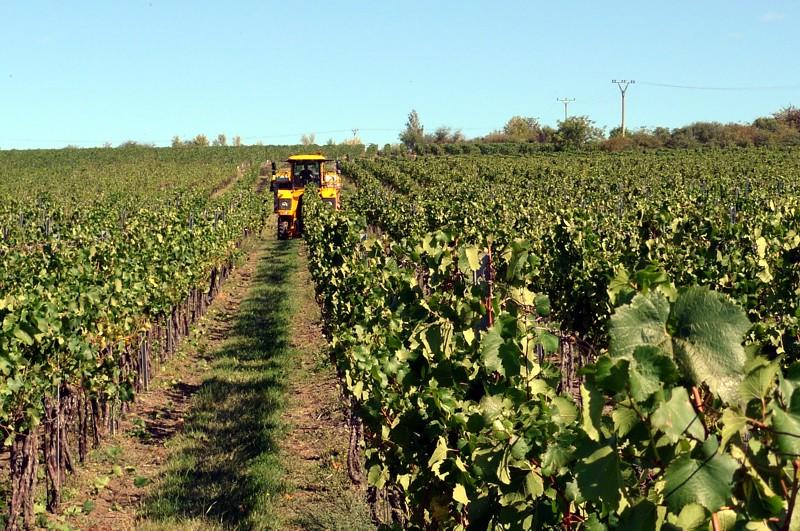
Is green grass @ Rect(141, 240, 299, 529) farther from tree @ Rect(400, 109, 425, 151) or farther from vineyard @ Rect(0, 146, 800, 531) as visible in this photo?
tree @ Rect(400, 109, 425, 151)

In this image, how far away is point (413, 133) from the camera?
5017 inches

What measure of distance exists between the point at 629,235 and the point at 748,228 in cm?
168

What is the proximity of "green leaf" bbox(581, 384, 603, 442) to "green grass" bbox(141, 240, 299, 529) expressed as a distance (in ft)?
19.0

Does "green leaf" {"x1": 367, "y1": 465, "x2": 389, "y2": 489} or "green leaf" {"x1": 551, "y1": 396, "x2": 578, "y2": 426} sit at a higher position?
"green leaf" {"x1": 551, "y1": 396, "x2": 578, "y2": 426}

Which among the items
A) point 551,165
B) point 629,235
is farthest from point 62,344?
point 551,165

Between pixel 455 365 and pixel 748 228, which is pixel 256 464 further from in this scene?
pixel 748 228

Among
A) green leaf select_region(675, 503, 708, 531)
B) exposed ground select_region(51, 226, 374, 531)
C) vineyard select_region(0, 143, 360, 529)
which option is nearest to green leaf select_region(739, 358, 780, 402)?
green leaf select_region(675, 503, 708, 531)

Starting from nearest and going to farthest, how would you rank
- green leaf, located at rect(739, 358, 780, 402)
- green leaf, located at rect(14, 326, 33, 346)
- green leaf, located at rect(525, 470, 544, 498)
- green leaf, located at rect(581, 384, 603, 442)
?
green leaf, located at rect(739, 358, 780, 402) → green leaf, located at rect(581, 384, 603, 442) → green leaf, located at rect(525, 470, 544, 498) → green leaf, located at rect(14, 326, 33, 346)

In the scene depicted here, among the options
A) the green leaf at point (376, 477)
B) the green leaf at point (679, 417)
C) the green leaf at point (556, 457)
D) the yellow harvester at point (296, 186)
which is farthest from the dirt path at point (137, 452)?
the yellow harvester at point (296, 186)

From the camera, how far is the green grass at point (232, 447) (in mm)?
7688

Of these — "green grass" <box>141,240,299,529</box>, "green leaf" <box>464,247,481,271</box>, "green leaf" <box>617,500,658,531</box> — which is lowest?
"green grass" <box>141,240,299,529</box>

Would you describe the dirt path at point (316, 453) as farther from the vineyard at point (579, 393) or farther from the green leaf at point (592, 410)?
the green leaf at point (592, 410)

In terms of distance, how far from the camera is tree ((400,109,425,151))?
120 meters

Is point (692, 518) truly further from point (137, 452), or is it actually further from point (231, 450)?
point (137, 452)
